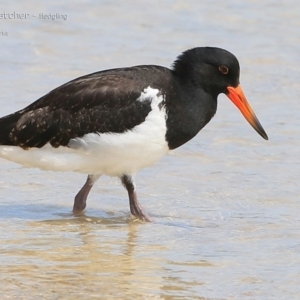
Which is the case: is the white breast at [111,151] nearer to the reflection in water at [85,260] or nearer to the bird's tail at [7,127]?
the bird's tail at [7,127]

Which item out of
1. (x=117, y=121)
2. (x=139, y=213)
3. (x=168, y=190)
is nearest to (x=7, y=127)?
(x=117, y=121)

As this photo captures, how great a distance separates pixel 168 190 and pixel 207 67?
130cm

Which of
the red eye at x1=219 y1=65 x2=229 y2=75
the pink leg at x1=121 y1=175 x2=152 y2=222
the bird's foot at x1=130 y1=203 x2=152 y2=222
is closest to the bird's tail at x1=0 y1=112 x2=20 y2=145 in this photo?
the pink leg at x1=121 y1=175 x2=152 y2=222

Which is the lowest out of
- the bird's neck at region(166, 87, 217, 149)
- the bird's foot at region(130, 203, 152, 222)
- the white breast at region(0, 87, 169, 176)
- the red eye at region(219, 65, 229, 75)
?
the bird's foot at region(130, 203, 152, 222)

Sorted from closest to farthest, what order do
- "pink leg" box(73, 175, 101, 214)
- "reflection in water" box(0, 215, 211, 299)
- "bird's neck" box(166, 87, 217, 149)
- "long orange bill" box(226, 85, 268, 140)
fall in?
"reflection in water" box(0, 215, 211, 299) → "bird's neck" box(166, 87, 217, 149) → "pink leg" box(73, 175, 101, 214) → "long orange bill" box(226, 85, 268, 140)

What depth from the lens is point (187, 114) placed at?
841cm

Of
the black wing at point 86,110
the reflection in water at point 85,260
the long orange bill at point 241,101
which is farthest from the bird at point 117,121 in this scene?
the reflection in water at point 85,260

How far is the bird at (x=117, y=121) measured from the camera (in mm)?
8211

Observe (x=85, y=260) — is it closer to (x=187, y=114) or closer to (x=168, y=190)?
(x=187, y=114)

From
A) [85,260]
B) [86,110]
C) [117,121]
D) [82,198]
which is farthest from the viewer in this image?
[82,198]

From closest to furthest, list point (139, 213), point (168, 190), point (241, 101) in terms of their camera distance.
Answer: point (139, 213), point (241, 101), point (168, 190)

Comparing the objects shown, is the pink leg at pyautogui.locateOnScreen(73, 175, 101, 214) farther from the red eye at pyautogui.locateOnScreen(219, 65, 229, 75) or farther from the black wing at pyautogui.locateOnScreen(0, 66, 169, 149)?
the red eye at pyautogui.locateOnScreen(219, 65, 229, 75)

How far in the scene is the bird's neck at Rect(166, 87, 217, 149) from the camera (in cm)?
829

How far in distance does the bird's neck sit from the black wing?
0.80 ft
